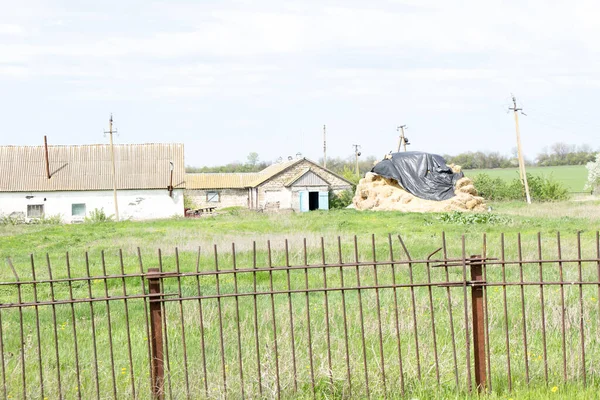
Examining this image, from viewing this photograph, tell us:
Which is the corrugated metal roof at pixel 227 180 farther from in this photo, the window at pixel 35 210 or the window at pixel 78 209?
the window at pixel 35 210

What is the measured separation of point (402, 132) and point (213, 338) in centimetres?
4252

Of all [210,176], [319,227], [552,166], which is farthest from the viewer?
[552,166]

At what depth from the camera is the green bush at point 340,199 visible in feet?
156

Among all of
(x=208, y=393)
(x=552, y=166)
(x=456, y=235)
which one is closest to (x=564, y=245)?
(x=456, y=235)

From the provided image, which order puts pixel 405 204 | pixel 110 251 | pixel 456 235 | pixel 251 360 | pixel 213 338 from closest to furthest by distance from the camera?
pixel 251 360
pixel 213 338
pixel 110 251
pixel 456 235
pixel 405 204

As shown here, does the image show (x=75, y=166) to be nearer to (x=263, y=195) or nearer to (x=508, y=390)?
(x=263, y=195)

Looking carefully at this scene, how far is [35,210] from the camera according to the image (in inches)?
1577

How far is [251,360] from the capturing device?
276 inches

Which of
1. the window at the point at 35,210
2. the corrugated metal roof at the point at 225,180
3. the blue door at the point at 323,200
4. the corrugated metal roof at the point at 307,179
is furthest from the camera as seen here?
the corrugated metal roof at the point at 225,180

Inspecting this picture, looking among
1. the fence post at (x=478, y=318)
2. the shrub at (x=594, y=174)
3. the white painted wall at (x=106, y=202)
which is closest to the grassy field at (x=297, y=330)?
the fence post at (x=478, y=318)

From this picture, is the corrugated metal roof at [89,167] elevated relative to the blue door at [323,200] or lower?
elevated

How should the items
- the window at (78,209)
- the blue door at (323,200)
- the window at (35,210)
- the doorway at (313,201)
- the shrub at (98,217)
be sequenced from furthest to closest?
the doorway at (313,201), the blue door at (323,200), the window at (78,209), the window at (35,210), the shrub at (98,217)

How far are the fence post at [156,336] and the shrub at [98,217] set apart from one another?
32754 millimetres

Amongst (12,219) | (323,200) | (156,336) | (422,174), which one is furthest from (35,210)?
(156,336)
